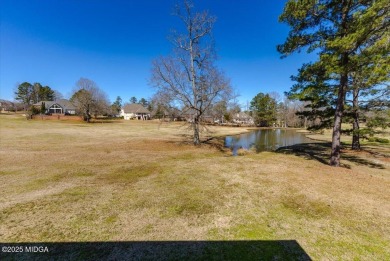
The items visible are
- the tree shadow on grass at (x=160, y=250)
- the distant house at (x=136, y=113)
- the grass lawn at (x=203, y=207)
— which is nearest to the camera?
the tree shadow on grass at (x=160, y=250)

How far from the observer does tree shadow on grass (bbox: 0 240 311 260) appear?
12.1 feet

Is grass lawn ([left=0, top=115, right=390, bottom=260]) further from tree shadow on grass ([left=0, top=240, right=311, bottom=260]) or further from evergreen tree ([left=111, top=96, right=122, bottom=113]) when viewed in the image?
evergreen tree ([left=111, top=96, right=122, bottom=113])

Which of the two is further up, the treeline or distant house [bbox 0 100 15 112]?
the treeline

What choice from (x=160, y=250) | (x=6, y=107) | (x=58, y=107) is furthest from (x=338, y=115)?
(x=6, y=107)

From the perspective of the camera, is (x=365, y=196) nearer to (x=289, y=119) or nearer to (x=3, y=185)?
(x=3, y=185)

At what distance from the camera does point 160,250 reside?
12.7ft

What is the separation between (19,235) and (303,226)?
6772 millimetres

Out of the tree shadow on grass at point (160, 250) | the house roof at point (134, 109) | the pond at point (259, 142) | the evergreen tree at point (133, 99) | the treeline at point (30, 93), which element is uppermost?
the evergreen tree at point (133, 99)

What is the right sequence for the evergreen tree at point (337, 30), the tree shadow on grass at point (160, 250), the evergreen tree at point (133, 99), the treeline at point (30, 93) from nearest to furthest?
the tree shadow on grass at point (160, 250)
the evergreen tree at point (337, 30)
the treeline at point (30, 93)
the evergreen tree at point (133, 99)

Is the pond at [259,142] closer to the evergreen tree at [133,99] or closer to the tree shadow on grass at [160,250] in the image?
the tree shadow on grass at [160,250]

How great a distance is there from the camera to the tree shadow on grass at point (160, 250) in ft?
12.1

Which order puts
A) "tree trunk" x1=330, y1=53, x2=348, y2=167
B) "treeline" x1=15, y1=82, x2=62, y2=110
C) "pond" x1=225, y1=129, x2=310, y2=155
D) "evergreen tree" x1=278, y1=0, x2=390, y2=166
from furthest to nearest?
"treeline" x1=15, y1=82, x2=62, y2=110
"pond" x1=225, y1=129, x2=310, y2=155
"tree trunk" x1=330, y1=53, x2=348, y2=167
"evergreen tree" x1=278, y1=0, x2=390, y2=166

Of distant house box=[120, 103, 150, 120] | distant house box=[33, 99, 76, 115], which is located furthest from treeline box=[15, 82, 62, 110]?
distant house box=[120, 103, 150, 120]

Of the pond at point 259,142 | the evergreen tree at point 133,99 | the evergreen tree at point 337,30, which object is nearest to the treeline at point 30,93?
the evergreen tree at point 133,99
